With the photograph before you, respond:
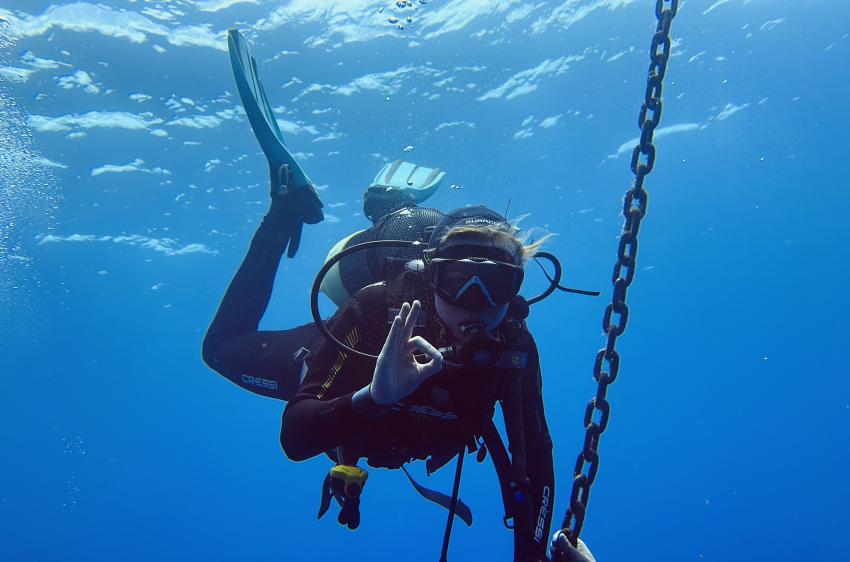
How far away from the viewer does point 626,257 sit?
2590 millimetres

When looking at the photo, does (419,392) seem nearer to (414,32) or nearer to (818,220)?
(414,32)

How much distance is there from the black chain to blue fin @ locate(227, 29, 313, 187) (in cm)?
503

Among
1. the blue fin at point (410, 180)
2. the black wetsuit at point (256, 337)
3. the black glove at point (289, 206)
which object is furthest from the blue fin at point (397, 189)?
the black wetsuit at point (256, 337)

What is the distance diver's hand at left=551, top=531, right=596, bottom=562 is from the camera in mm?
2949

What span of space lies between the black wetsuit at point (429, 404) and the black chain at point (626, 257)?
0.51 metres

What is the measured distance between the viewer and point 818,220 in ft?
114

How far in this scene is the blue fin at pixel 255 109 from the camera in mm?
6098

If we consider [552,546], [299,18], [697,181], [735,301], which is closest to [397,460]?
[552,546]

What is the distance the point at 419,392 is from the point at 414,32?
41.3 ft

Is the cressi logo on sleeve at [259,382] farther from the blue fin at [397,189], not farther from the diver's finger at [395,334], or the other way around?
the diver's finger at [395,334]

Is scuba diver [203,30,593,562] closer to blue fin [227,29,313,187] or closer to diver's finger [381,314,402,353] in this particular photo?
diver's finger [381,314,402,353]

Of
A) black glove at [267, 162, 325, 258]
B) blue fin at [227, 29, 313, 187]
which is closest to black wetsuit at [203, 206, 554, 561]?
black glove at [267, 162, 325, 258]

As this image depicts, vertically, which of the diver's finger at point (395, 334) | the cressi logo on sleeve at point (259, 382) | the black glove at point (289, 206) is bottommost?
the diver's finger at point (395, 334)

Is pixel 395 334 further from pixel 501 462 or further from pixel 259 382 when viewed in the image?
pixel 259 382
